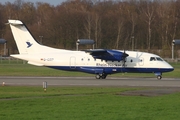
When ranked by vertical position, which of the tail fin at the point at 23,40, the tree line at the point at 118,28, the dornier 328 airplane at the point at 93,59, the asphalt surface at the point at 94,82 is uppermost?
the tree line at the point at 118,28

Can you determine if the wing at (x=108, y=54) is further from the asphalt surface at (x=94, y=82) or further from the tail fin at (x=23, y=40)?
the tail fin at (x=23, y=40)

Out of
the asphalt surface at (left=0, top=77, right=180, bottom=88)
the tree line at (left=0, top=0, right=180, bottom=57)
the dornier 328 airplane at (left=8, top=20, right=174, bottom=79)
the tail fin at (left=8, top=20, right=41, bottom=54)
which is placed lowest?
the asphalt surface at (left=0, top=77, right=180, bottom=88)

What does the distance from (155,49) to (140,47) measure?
5.04m

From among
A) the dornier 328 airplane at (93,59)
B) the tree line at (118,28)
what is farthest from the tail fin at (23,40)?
the tree line at (118,28)

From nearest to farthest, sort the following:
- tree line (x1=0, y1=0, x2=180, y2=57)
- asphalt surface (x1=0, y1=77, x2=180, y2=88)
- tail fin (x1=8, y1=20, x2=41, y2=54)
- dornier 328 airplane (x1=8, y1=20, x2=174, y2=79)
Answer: asphalt surface (x1=0, y1=77, x2=180, y2=88) → dornier 328 airplane (x1=8, y1=20, x2=174, y2=79) → tail fin (x1=8, y1=20, x2=41, y2=54) → tree line (x1=0, y1=0, x2=180, y2=57)

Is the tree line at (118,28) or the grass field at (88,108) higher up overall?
the tree line at (118,28)

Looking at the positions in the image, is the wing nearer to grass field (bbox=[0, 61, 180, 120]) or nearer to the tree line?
grass field (bbox=[0, 61, 180, 120])

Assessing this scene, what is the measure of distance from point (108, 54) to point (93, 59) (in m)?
1.59

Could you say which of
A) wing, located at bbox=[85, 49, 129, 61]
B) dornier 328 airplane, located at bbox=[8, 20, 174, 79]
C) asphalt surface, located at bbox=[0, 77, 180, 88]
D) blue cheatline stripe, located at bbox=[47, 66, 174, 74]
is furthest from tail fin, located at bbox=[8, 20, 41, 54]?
asphalt surface, located at bbox=[0, 77, 180, 88]

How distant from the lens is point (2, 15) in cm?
11525

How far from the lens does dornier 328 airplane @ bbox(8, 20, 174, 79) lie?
1626 inches

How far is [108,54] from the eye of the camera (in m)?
41.4

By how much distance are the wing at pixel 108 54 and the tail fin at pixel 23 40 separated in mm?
5573

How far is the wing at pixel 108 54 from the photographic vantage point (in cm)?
4109
